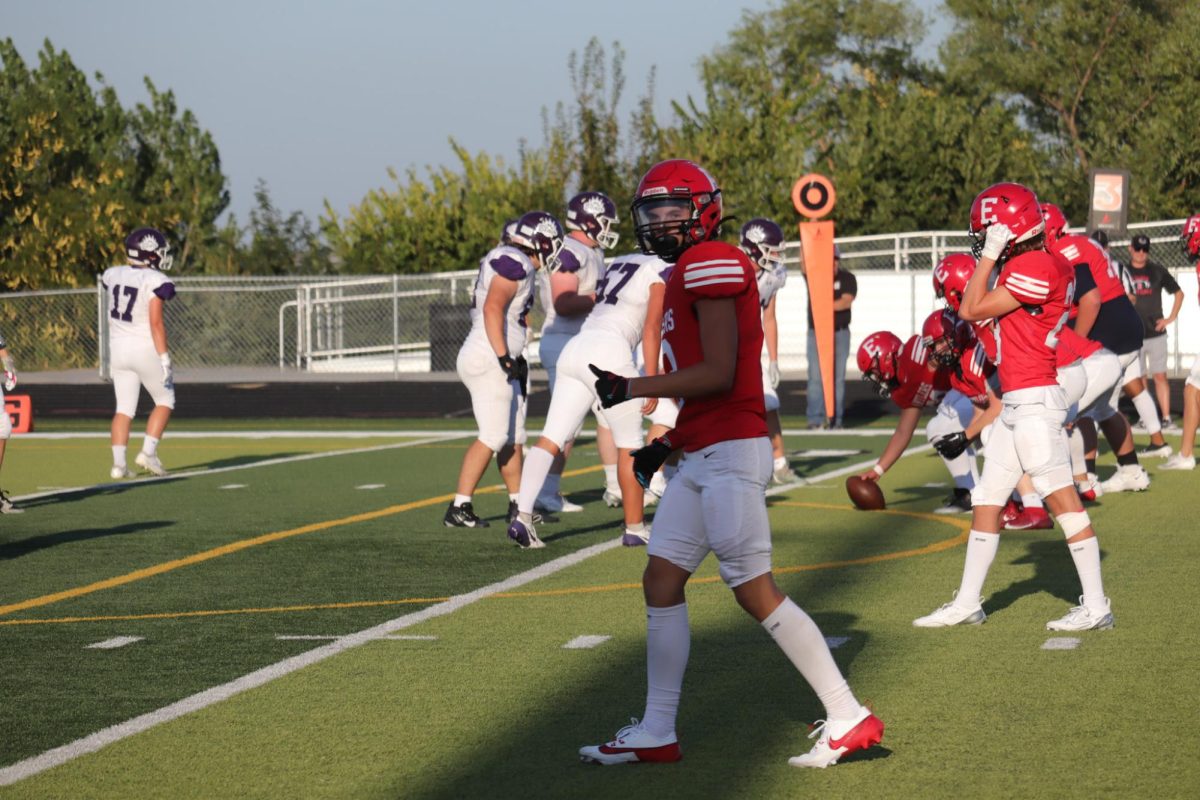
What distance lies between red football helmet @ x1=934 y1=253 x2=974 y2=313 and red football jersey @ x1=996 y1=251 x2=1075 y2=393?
199cm

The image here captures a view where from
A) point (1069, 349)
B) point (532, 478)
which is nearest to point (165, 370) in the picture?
point (532, 478)

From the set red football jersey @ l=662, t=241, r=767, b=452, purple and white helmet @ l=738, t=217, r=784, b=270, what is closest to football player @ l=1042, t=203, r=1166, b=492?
purple and white helmet @ l=738, t=217, r=784, b=270

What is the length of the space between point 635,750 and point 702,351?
1.22m

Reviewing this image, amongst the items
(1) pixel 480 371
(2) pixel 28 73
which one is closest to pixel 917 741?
(1) pixel 480 371

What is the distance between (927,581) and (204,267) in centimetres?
3037

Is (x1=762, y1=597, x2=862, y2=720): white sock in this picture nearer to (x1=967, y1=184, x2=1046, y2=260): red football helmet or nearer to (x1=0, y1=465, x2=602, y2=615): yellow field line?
(x1=967, y1=184, x2=1046, y2=260): red football helmet

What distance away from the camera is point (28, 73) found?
43562mm

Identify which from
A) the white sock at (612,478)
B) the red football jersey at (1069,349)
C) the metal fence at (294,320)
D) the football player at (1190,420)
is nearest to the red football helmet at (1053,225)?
the red football jersey at (1069,349)

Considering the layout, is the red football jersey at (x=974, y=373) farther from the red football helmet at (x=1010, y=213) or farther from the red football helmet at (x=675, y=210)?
the red football helmet at (x=675, y=210)

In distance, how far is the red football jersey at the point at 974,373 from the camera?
9.53 metres

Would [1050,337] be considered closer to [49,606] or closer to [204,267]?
[49,606]

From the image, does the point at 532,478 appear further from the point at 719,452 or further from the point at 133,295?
the point at 133,295

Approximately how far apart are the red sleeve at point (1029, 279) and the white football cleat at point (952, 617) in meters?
1.35

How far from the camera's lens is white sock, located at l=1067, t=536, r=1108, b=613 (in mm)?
7355
